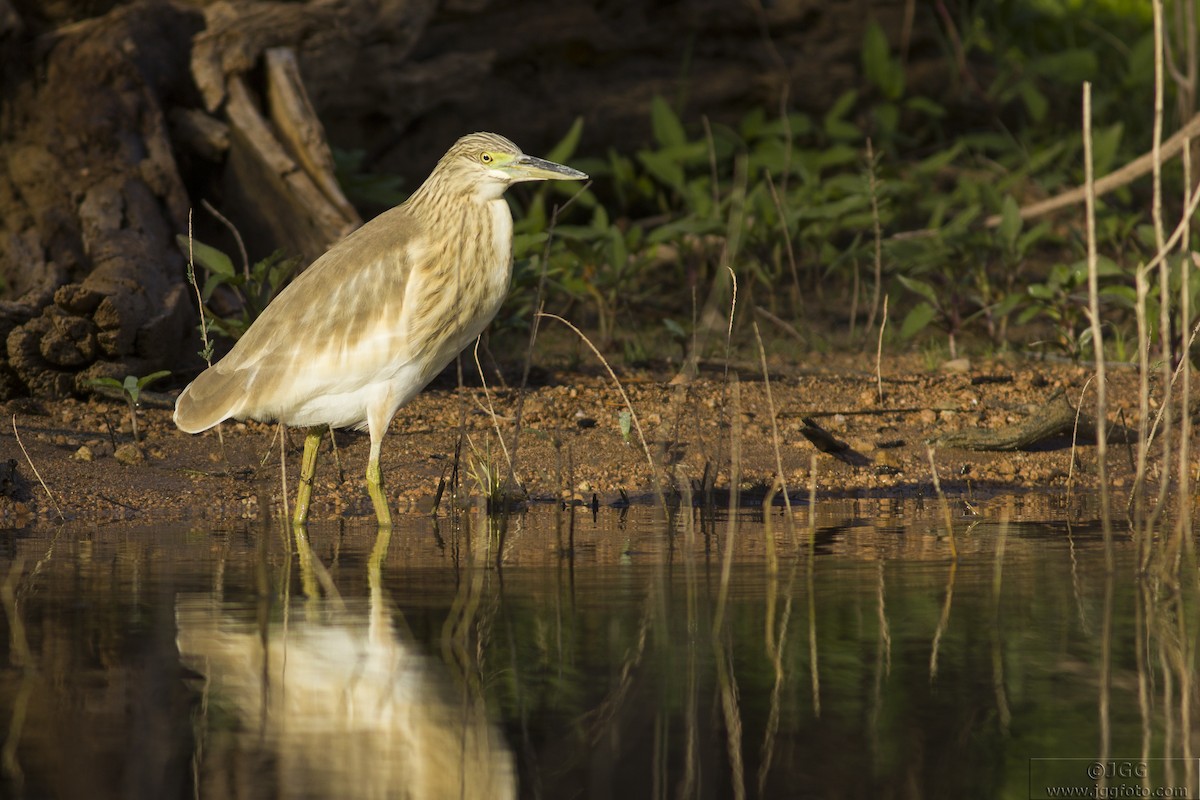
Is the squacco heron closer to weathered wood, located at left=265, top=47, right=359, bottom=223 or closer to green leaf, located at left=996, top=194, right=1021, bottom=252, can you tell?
weathered wood, located at left=265, top=47, right=359, bottom=223

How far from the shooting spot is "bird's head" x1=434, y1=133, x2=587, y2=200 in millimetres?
6953

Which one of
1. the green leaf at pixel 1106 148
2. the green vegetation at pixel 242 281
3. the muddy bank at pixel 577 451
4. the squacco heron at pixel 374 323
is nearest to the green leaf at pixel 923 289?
the muddy bank at pixel 577 451

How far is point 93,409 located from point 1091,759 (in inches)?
229

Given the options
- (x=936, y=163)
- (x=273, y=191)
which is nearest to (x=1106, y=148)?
(x=936, y=163)

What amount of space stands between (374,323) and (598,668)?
9.65 ft

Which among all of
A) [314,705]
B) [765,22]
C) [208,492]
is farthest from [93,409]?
[765,22]

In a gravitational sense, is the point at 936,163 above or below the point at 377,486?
above

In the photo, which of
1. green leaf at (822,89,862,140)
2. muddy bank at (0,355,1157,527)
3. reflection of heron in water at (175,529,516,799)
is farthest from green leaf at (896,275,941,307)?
reflection of heron in water at (175,529,516,799)

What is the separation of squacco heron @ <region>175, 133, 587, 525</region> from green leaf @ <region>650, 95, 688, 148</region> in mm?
4792

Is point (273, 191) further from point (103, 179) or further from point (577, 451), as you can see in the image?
point (577, 451)

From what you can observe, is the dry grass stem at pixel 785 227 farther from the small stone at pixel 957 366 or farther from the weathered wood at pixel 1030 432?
the weathered wood at pixel 1030 432

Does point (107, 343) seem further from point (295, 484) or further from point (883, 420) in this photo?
point (883, 420)

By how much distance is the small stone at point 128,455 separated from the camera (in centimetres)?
726

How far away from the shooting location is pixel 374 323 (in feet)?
21.9
